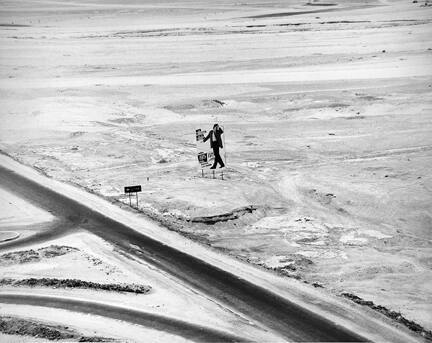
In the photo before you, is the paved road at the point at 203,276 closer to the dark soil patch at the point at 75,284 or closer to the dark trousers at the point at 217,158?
the dark soil patch at the point at 75,284

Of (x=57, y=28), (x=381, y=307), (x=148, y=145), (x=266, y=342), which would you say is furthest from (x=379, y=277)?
(x=57, y=28)

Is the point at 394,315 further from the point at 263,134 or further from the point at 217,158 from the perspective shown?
the point at 263,134

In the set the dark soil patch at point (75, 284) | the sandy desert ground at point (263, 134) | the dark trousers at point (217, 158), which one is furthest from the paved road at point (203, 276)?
the dark trousers at point (217, 158)

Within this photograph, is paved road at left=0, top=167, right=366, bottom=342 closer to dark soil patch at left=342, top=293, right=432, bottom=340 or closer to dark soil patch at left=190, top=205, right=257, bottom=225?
dark soil patch at left=342, top=293, right=432, bottom=340

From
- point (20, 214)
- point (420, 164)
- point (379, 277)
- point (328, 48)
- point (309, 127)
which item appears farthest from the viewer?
point (328, 48)

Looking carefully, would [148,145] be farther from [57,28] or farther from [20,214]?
[57,28]

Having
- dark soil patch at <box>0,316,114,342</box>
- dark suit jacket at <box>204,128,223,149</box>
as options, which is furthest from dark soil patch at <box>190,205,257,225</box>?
dark soil patch at <box>0,316,114,342</box>
